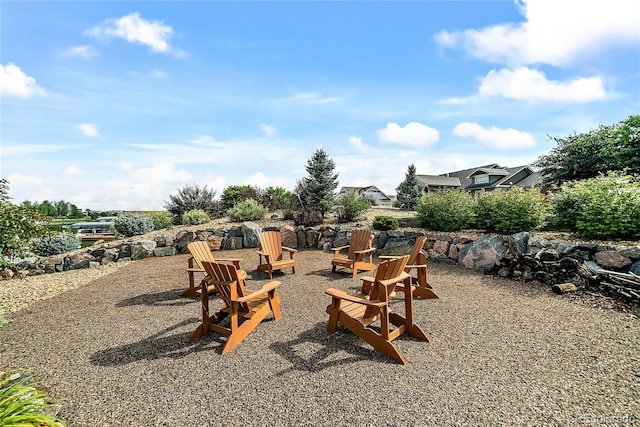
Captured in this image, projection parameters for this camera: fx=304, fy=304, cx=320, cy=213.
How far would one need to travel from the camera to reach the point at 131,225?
9.69m

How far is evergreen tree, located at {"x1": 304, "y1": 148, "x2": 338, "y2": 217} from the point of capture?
36.2 ft

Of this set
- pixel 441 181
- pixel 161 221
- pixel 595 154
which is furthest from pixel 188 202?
pixel 441 181

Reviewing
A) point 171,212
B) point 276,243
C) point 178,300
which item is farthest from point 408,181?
point 178,300

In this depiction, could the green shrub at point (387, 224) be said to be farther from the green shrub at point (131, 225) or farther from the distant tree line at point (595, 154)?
the distant tree line at point (595, 154)

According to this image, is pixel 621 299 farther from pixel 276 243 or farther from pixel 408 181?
pixel 408 181

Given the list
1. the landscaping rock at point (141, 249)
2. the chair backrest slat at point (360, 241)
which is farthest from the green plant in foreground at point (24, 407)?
the landscaping rock at point (141, 249)

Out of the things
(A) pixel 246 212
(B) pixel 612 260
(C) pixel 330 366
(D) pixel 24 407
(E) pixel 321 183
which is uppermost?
(E) pixel 321 183

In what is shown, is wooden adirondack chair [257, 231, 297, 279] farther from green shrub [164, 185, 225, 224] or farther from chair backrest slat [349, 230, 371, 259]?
green shrub [164, 185, 225, 224]

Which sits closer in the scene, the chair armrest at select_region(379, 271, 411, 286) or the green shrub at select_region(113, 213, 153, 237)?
the chair armrest at select_region(379, 271, 411, 286)

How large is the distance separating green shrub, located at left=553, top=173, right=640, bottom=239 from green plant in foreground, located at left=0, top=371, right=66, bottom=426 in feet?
25.2

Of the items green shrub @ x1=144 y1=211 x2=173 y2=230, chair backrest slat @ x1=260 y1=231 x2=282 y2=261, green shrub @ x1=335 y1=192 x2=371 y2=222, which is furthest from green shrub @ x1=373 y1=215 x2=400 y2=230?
green shrub @ x1=144 y1=211 x2=173 y2=230

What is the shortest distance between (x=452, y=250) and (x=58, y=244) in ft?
34.3

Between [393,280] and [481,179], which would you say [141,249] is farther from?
[481,179]

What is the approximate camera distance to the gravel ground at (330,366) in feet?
7.14
